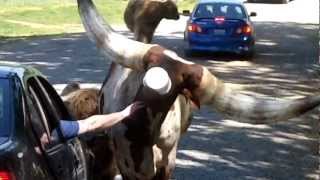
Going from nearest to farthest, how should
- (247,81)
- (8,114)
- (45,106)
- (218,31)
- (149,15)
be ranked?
(8,114) → (45,106) → (149,15) → (247,81) → (218,31)

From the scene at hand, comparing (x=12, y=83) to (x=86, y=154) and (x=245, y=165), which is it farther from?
(x=245, y=165)

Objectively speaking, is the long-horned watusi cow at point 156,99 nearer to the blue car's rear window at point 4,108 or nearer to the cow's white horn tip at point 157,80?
the cow's white horn tip at point 157,80

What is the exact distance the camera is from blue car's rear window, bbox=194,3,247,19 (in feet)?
87.9

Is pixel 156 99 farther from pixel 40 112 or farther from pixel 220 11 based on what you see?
pixel 220 11

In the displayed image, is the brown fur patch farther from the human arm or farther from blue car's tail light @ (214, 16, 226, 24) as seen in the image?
blue car's tail light @ (214, 16, 226, 24)

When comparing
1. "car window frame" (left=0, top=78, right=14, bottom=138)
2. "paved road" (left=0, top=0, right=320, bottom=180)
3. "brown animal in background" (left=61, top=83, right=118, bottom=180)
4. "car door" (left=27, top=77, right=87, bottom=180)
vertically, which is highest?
"car window frame" (left=0, top=78, right=14, bottom=138)

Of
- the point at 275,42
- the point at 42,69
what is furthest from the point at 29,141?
the point at 275,42

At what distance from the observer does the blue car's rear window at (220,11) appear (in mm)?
26797

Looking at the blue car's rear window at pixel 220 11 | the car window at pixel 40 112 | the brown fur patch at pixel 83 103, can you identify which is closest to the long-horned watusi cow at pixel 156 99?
the car window at pixel 40 112

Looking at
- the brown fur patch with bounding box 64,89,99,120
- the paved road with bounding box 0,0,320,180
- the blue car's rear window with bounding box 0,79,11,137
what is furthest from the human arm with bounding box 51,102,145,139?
the brown fur patch with bounding box 64,89,99,120

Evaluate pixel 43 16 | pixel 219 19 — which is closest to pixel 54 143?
pixel 219 19

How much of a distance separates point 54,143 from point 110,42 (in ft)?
3.49

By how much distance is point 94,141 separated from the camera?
26.6 feet

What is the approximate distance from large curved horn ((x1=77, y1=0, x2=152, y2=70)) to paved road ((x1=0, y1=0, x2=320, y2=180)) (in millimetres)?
942
